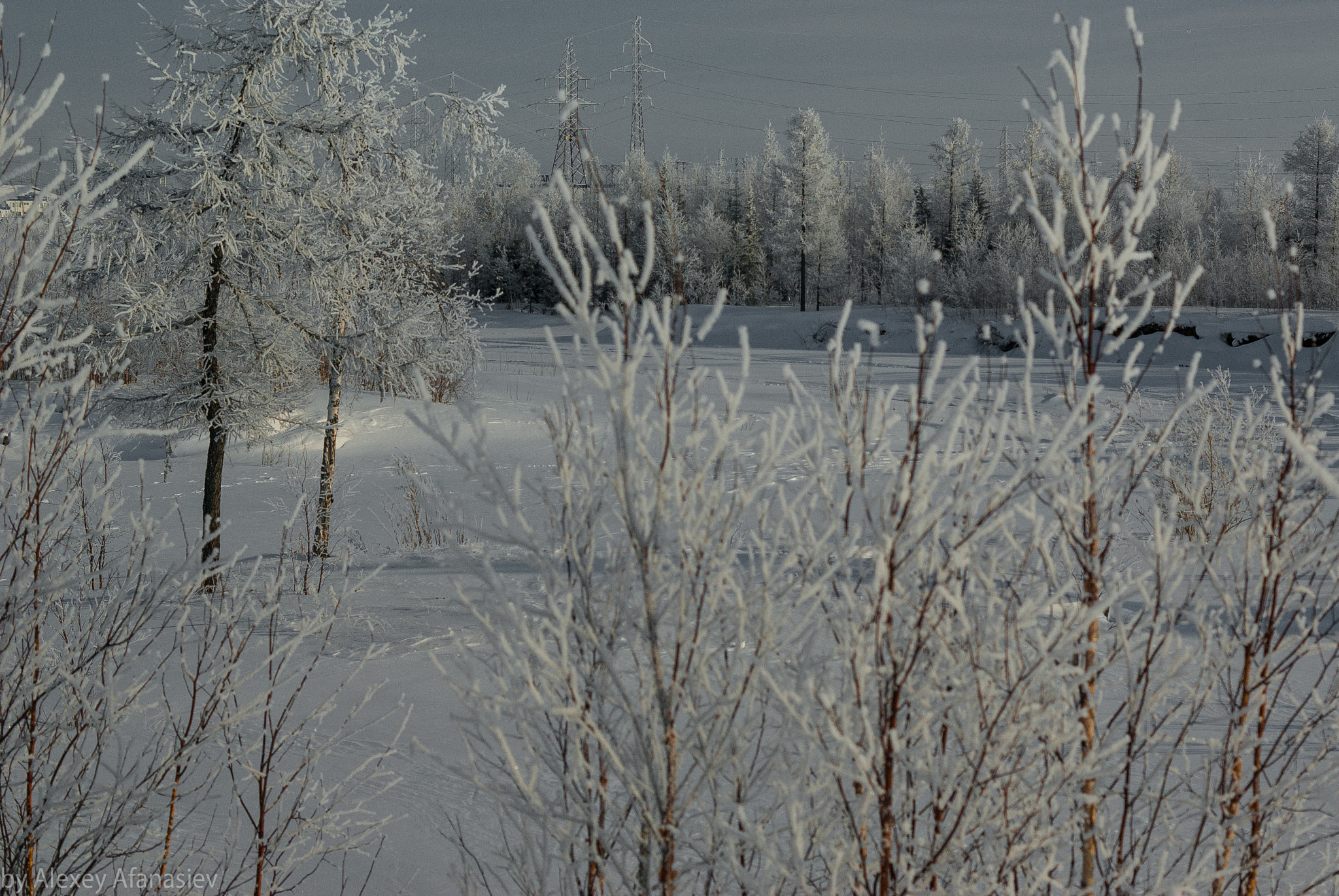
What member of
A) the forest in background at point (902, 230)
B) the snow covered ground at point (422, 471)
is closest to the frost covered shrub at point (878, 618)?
the snow covered ground at point (422, 471)

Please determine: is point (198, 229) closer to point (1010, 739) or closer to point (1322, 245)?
point (1010, 739)

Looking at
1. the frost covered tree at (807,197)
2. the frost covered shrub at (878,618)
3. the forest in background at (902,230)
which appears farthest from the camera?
the frost covered tree at (807,197)

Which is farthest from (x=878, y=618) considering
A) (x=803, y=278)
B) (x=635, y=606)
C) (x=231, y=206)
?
(x=803, y=278)

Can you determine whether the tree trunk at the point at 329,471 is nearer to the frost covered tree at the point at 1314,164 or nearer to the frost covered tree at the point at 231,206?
the frost covered tree at the point at 231,206

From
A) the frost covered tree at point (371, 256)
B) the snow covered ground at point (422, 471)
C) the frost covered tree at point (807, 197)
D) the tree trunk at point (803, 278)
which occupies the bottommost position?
the snow covered ground at point (422, 471)

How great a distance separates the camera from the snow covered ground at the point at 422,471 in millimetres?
3828

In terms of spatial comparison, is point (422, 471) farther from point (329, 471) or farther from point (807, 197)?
point (807, 197)

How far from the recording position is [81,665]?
92.2 inches

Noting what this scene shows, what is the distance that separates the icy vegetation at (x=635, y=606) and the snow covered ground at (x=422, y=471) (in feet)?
0.13

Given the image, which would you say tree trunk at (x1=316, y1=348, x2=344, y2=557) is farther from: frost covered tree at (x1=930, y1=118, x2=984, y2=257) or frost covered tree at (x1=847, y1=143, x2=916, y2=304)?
frost covered tree at (x1=930, y1=118, x2=984, y2=257)

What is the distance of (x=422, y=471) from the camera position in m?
11.1

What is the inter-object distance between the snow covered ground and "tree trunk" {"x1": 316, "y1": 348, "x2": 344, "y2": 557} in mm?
340

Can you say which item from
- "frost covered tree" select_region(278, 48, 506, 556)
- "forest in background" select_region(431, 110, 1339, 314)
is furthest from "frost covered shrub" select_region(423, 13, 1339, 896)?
"forest in background" select_region(431, 110, 1339, 314)

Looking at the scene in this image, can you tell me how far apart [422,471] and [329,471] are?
2301 millimetres
